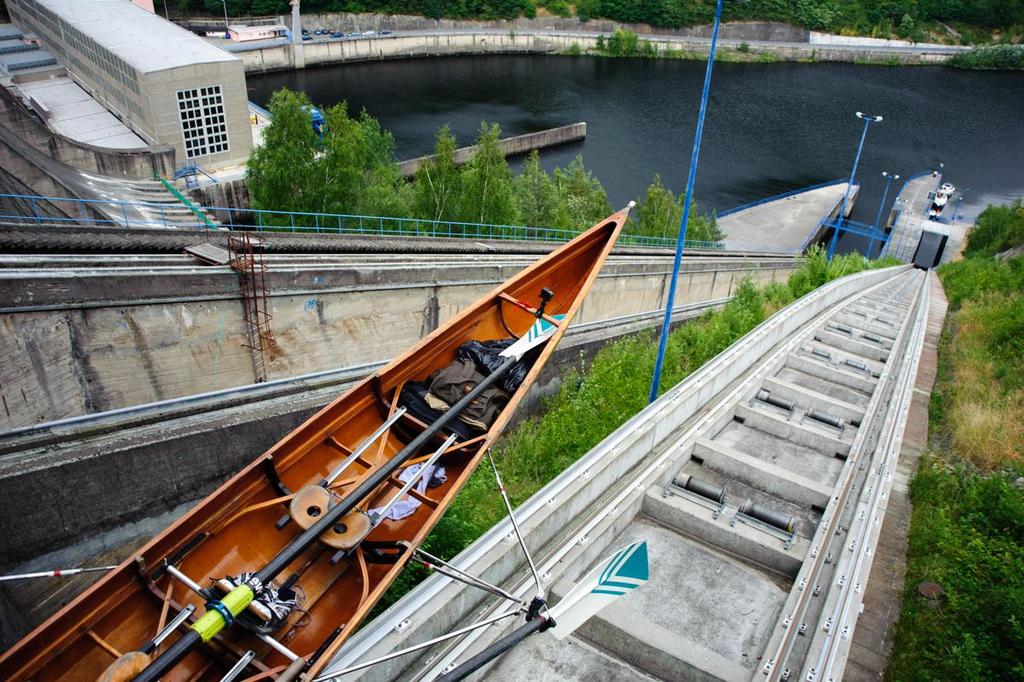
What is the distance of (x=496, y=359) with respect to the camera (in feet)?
31.7

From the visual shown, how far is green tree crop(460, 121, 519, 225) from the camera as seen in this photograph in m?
28.7

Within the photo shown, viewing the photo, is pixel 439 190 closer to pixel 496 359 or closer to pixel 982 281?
pixel 982 281

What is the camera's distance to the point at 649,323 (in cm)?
1862

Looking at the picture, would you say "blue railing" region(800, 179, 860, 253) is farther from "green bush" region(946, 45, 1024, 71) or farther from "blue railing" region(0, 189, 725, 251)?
"green bush" region(946, 45, 1024, 71)

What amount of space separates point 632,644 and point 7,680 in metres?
5.31

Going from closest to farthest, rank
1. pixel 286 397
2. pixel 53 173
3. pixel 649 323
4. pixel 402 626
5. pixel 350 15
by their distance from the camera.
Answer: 1. pixel 402 626
2. pixel 286 397
3. pixel 649 323
4. pixel 53 173
5. pixel 350 15

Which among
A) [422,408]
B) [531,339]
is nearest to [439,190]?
[531,339]

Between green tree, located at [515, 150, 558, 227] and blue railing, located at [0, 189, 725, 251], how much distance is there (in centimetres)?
151

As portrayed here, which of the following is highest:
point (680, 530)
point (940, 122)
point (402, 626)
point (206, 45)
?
point (206, 45)

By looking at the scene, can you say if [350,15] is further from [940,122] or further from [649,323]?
[649,323]

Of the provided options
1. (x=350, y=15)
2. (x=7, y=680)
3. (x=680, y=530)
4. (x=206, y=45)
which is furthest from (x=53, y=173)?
(x=350, y=15)

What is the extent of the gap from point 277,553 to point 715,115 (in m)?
63.0

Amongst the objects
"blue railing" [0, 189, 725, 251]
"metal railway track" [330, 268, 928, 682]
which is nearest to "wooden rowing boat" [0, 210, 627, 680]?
"metal railway track" [330, 268, 928, 682]

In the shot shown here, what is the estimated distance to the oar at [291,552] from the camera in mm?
5400
